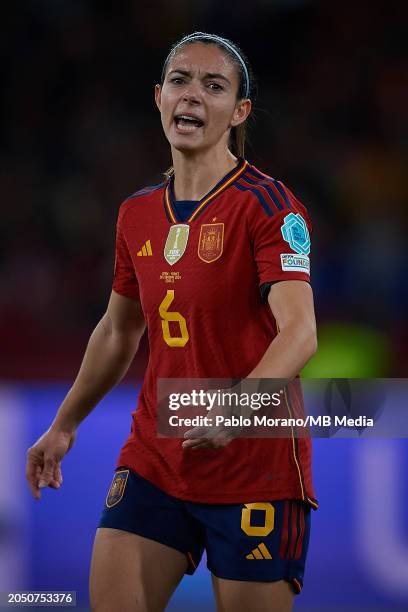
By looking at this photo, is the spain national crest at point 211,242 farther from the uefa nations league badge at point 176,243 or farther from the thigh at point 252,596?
the thigh at point 252,596

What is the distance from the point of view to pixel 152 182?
7.38 m

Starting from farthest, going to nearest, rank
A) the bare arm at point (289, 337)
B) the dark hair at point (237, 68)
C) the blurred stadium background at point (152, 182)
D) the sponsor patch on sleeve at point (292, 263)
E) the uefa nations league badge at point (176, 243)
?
1. the blurred stadium background at point (152, 182)
2. the dark hair at point (237, 68)
3. the uefa nations league badge at point (176, 243)
4. the sponsor patch on sleeve at point (292, 263)
5. the bare arm at point (289, 337)

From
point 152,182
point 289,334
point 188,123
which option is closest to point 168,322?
point 289,334

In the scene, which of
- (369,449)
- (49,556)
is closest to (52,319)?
(49,556)

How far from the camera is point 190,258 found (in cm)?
277

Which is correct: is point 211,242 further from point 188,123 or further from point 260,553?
point 260,553

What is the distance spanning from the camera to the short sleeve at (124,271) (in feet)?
10.0

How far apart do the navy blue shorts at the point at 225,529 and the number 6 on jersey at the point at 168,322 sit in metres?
0.38

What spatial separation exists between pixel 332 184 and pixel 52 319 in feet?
8.27

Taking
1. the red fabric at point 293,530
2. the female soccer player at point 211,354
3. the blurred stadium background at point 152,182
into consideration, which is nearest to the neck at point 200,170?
the female soccer player at point 211,354

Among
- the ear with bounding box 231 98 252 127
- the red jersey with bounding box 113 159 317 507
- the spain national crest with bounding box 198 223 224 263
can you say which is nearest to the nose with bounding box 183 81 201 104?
the ear with bounding box 231 98 252 127

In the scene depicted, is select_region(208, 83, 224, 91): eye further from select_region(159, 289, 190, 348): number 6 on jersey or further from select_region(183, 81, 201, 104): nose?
select_region(159, 289, 190, 348): number 6 on jersey

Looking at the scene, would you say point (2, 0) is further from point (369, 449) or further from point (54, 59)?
point (369, 449)

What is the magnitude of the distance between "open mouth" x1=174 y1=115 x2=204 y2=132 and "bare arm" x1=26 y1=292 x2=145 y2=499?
1.78 feet
